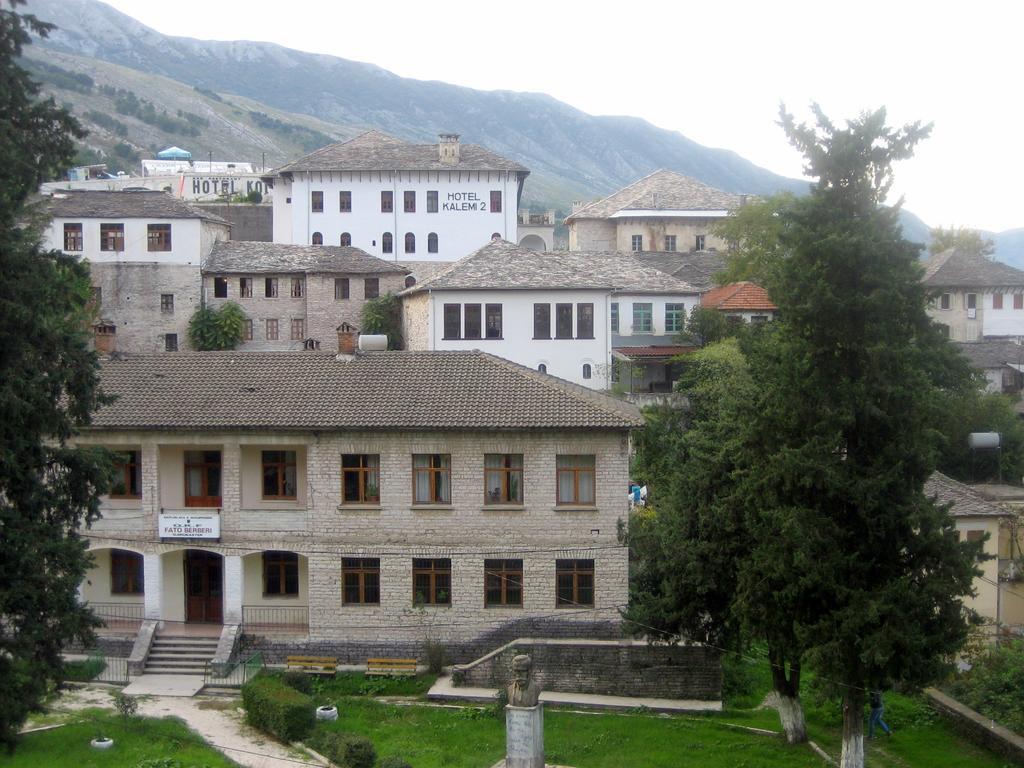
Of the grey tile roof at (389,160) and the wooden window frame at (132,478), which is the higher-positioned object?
the grey tile roof at (389,160)

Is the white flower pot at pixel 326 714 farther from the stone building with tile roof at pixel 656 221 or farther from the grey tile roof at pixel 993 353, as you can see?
the stone building with tile roof at pixel 656 221

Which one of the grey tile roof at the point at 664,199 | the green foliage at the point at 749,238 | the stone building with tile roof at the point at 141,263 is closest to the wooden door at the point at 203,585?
the stone building with tile roof at the point at 141,263

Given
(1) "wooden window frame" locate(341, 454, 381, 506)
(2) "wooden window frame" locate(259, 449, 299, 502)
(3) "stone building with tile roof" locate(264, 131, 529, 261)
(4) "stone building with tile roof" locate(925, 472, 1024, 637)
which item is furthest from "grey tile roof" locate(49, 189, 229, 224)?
(4) "stone building with tile roof" locate(925, 472, 1024, 637)

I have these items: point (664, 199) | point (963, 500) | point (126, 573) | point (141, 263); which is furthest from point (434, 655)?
point (664, 199)

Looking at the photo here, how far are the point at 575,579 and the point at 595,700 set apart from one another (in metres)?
3.31

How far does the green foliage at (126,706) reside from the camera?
949 inches

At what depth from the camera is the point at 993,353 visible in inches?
2248

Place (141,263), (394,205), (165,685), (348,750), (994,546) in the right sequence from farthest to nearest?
(394,205), (141,263), (994,546), (165,685), (348,750)

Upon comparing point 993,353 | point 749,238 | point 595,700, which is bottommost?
point 595,700

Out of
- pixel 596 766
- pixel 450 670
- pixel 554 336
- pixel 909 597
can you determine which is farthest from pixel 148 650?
pixel 554 336

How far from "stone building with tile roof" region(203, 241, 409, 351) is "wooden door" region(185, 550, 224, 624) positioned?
24.6 m

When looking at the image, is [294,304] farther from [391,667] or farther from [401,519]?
[391,667]

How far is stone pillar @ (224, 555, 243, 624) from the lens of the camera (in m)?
29.1

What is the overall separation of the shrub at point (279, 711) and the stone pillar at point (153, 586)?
17.4 feet
